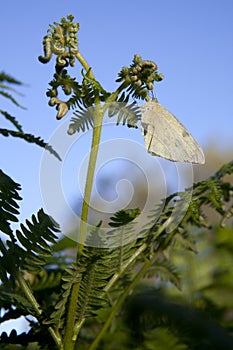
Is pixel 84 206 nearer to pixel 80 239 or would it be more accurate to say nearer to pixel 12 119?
pixel 80 239

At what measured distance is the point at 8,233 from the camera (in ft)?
4.50

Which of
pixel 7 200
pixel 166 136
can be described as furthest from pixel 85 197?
pixel 166 136

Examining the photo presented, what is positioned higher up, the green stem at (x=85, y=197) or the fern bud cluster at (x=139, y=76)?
the fern bud cluster at (x=139, y=76)

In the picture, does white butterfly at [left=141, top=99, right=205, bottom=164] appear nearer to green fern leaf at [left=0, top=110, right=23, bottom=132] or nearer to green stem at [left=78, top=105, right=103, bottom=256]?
green stem at [left=78, top=105, right=103, bottom=256]

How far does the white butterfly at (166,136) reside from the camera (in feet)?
4.67

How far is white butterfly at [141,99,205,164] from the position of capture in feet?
4.67

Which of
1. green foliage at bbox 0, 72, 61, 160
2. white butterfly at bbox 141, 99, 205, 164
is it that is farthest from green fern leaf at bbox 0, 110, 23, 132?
white butterfly at bbox 141, 99, 205, 164

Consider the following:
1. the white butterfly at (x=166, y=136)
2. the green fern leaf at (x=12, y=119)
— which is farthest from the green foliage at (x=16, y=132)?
the white butterfly at (x=166, y=136)

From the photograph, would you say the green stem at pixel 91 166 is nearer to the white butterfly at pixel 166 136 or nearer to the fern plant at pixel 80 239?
the fern plant at pixel 80 239

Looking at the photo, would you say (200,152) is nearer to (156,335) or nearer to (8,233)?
(8,233)

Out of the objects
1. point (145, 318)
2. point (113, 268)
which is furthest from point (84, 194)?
point (145, 318)

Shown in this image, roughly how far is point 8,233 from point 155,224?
0.45 metres

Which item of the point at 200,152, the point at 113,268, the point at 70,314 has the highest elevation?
the point at 200,152

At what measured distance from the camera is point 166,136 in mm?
A: 1470
